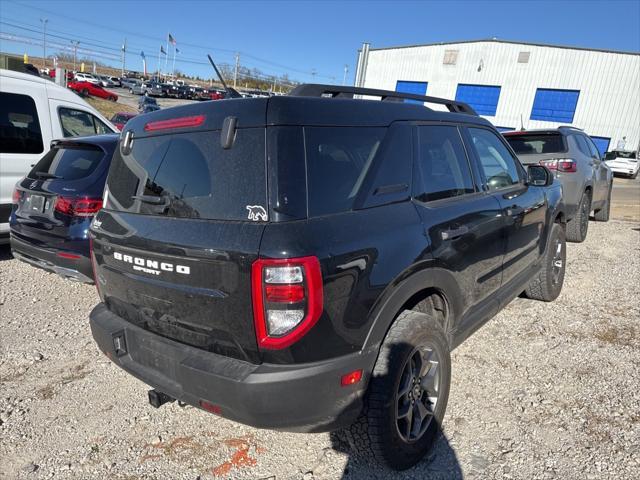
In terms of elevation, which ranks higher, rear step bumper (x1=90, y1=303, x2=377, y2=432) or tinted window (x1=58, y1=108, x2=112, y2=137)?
tinted window (x1=58, y1=108, x2=112, y2=137)

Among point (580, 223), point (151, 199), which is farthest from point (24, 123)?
point (580, 223)

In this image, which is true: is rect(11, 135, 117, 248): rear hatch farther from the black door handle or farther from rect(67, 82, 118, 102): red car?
rect(67, 82, 118, 102): red car

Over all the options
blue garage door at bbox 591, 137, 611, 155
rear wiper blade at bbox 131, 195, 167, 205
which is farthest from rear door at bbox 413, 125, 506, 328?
blue garage door at bbox 591, 137, 611, 155

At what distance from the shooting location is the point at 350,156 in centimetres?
212

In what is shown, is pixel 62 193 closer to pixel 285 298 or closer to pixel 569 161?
pixel 285 298

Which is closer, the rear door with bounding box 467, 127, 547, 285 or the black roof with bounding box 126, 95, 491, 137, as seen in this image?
the black roof with bounding box 126, 95, 491, 137

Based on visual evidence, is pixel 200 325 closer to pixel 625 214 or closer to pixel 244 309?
pixel 244 309

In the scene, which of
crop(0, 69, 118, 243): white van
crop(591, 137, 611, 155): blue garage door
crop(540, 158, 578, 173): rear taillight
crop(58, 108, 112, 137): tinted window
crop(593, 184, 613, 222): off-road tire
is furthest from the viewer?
crop(591, 137, 611, 155): blue garage door

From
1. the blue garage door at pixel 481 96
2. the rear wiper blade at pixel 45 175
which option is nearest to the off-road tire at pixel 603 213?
the rear wiper blade at pixel 45 175

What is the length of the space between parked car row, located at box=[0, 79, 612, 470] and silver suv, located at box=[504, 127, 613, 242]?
4283 millimetres

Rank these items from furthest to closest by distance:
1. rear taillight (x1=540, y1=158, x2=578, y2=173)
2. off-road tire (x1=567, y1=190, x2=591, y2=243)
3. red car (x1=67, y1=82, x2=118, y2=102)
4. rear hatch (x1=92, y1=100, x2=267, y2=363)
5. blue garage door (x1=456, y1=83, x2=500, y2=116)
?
red car (x1=67, y1=82, x2=118, y2=102) < blue garage door (x1=456, y1=83, x2=500, y2=116) < off-road tire (x1=567, y1=190, x2=591, y2=243) < rear taillight (x1=540, y1=158, x2=578, y2=173) < rear hatch (x1=92, y1=100, x2=267, y2=363)

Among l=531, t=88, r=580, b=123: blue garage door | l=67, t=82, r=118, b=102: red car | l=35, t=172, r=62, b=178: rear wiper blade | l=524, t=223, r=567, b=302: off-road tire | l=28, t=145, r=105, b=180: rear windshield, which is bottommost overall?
l=524, t=223, r=567, b=302: off-road tire

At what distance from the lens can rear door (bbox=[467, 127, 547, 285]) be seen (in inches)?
129

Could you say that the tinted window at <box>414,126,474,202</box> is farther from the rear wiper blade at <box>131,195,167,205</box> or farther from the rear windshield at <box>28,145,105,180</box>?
the rear windshield at <box>28,145,105,180</box>
